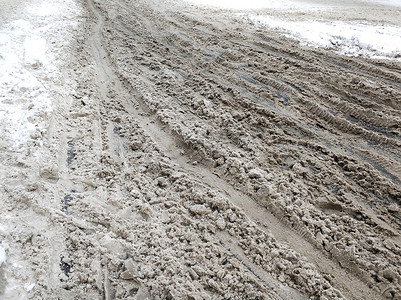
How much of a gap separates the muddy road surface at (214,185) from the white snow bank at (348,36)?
738 millimetres

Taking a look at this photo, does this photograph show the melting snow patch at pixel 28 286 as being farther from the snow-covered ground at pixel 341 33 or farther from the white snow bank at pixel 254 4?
the white snow bank at pixel 254 4

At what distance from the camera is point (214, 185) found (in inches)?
123

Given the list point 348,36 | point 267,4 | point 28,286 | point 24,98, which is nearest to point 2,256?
point 28,286

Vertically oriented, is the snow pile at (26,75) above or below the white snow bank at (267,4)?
below

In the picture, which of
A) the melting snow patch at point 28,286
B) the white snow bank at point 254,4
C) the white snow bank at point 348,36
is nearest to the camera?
the melting snow patch at point 28,286

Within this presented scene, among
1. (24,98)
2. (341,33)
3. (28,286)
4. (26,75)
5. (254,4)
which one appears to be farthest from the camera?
(254,4)

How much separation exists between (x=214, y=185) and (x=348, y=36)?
212 inches

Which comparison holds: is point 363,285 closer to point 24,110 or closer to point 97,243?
point 97,243

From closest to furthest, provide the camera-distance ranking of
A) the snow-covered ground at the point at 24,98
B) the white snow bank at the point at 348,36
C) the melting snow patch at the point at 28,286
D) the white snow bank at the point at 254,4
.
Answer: the melting snow patch at the point at 28,286 → the snow-covered ground at the point at 24,98 → the white snow bank at the point at 348,36 → the white snow bank at the point at 254,4

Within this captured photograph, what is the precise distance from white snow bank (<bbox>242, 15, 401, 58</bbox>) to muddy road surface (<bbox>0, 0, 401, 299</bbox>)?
2.42 ft

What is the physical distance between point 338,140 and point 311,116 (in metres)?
0.59

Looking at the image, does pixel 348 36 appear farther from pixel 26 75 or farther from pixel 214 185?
pixel 26 75

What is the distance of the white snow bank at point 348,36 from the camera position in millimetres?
5879

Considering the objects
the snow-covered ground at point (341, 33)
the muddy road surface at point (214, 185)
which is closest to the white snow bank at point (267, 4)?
the snow-covered ground at point (341, 33)
